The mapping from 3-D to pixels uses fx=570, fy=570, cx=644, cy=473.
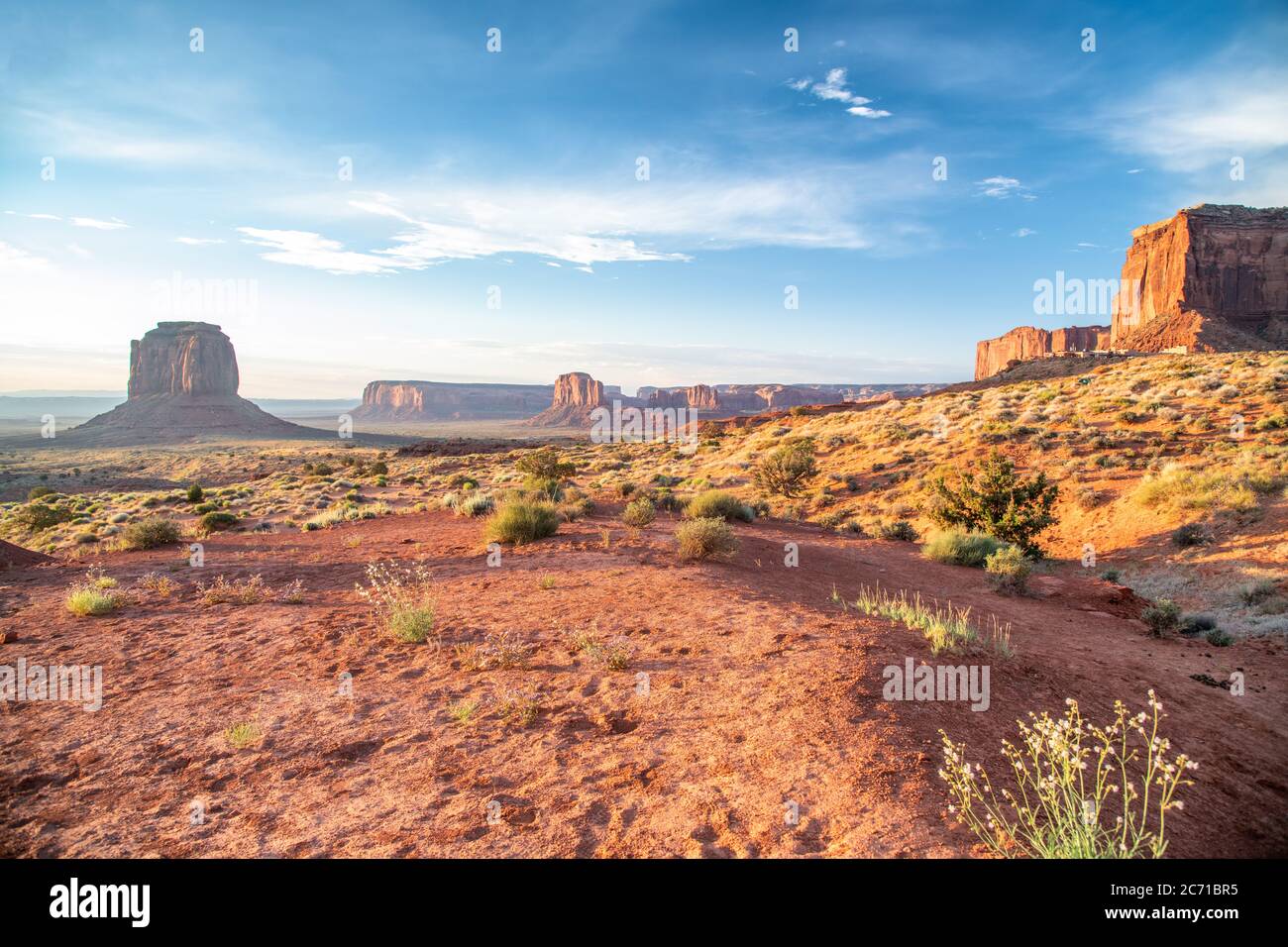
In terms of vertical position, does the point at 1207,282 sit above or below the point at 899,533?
above

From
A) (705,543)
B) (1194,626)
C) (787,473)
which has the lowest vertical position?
(1194,626)

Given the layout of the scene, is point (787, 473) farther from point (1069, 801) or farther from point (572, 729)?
point (1069, 801)

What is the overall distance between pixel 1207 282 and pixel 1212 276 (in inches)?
44.2

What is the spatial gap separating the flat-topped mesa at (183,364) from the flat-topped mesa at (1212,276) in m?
157

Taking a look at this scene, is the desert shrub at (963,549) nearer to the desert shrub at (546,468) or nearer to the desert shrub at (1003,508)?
the desert shrub at (1003,508)

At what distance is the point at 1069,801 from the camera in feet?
9.89

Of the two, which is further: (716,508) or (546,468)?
(546,468)

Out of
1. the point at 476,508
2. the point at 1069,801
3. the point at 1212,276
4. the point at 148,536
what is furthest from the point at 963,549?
the point at 1212,276

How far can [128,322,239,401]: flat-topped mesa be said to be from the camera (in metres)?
119
